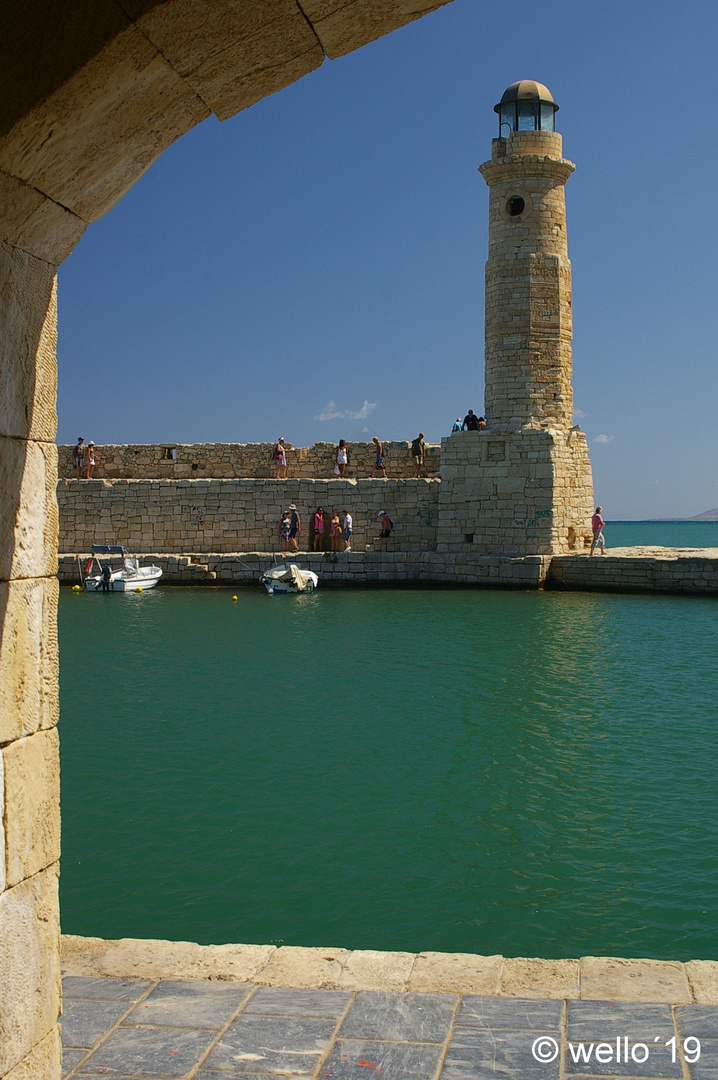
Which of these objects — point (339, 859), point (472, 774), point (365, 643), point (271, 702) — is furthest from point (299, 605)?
point (339, 859)

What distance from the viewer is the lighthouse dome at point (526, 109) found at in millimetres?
19344

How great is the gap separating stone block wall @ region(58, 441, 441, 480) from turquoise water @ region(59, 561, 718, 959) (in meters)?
9.33

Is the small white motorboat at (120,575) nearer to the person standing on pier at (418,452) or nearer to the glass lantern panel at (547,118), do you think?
the person standing on pier at (418,452)

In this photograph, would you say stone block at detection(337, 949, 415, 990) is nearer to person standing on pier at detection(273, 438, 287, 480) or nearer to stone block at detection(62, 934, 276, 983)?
stone block at detection(62, 934, 276, 983)

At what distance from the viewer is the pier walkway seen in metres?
2.73

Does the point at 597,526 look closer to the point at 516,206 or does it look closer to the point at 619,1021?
the point at 516,206

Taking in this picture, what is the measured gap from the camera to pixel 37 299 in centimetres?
234

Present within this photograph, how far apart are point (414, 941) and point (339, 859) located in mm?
1102

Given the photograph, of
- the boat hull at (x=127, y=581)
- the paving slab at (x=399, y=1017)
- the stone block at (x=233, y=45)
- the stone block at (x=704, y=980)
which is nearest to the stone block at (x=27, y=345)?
the stone block at (x=233, y=45)

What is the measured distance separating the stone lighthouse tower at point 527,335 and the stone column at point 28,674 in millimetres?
17294

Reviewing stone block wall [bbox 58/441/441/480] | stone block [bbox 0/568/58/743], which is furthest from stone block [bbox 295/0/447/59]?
stone block wall [bbox 58/441/441/480]

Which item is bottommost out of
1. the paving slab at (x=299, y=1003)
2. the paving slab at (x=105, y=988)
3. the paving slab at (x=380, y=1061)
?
the paving slab at (x=105, y=988)

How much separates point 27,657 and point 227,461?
20.8 meters

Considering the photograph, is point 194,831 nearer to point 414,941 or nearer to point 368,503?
point 414,941
